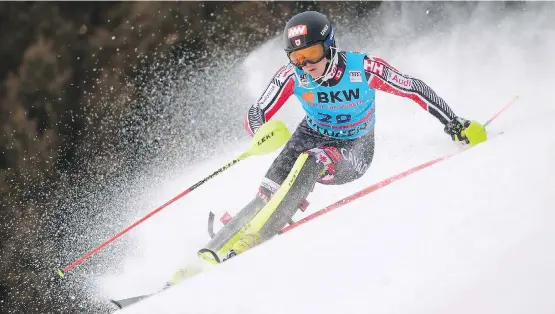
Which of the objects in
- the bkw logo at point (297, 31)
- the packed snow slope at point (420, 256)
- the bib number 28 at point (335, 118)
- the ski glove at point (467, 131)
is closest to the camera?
the packed snow slope at point (420, 256)

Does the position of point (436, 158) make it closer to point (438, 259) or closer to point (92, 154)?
point (438, 259)

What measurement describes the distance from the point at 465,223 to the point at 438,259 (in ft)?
0.62

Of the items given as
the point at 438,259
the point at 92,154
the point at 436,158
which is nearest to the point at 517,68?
the point at 436,158

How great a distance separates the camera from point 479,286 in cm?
160

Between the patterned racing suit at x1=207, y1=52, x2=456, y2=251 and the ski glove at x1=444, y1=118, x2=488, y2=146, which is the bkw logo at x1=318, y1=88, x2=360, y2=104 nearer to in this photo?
the patterned racing suit at x1=207, y1=52, x2=456, y2=251

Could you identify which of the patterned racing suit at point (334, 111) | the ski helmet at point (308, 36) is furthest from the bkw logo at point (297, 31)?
the patterned racing suit at point (334, 111)

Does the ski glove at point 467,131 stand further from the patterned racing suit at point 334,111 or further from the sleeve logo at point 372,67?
the sleeve logo at point 372,67

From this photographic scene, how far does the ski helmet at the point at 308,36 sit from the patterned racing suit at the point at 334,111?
0.56ft

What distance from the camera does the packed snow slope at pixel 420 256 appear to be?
5.27ft


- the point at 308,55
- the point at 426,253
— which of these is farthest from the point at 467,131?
the point at 426,253

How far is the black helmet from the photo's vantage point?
2.73m

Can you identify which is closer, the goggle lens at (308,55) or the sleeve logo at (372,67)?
the goggle lens at (308,55)

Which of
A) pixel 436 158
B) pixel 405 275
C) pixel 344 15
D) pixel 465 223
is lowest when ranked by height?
pixel 405 275

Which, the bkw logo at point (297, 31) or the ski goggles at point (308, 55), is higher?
the bkw logo at point (297, 31)
